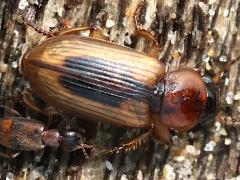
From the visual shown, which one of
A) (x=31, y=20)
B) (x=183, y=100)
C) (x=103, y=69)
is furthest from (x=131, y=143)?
(x=31, y=20)

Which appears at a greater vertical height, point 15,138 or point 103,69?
point 103,69

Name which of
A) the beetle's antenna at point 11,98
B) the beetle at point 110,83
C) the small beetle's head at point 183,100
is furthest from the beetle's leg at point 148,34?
the beetle's antenna at point 11,98

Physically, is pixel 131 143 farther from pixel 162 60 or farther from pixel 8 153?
pixel 8 153

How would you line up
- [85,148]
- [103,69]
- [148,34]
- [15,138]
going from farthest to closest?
[85,148]
[148,34]
[15,138]
[103,69]

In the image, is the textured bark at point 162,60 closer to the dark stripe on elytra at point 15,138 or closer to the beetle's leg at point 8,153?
the beetle's leg at point 8,153

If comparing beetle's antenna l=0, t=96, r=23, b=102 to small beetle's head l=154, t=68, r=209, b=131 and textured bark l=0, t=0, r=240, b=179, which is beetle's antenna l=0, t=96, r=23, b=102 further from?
small beetle's head l=154, t=68, r=209, b=131

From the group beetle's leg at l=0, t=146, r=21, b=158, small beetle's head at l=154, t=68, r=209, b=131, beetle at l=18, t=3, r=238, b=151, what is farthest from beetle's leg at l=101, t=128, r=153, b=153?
beetle's leg at l=0, t=146, r=21, b=158

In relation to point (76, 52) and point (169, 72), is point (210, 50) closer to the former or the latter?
point (169, 72)
